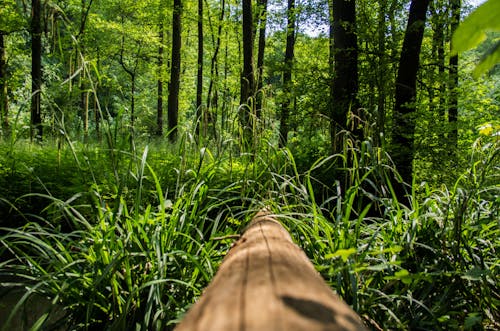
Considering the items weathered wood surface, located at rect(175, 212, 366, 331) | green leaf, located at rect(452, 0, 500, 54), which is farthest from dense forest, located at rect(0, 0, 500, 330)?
weathered wood surface, located at rect(175, 212, 366, 331)

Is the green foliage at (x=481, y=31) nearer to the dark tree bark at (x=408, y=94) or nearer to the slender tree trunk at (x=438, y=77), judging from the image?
the dark tree bark at (x=408, y=94)

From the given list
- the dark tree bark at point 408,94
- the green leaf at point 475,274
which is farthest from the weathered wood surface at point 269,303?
the dark tree bark at point 408,94

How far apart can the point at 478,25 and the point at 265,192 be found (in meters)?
2.05

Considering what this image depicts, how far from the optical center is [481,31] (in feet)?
1.82

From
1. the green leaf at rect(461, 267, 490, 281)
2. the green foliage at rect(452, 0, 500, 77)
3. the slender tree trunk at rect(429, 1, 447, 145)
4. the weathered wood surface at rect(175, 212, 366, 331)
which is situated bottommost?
the green leaf at rect(461, 267, 490, 281)

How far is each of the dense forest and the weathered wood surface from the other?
0.30 m

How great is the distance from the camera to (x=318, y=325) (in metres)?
0.66

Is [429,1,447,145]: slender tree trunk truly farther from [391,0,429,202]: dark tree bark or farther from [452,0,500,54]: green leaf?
[452,0,500,54]: green leaf

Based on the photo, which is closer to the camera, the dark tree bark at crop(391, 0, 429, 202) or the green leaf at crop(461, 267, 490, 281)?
the green leaf at crop(461, 267, 490, 281)

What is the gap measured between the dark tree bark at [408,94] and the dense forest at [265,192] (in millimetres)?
21

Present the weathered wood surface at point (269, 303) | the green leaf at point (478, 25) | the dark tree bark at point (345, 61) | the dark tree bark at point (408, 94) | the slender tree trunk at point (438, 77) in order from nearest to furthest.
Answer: the green leaf at point (478, 25), the weathered wood surface at point (269, 303), the dark tree bark at point (408, 94), the dark tree bark at point (345, 61), the slender tree trunk at point (438, 77)

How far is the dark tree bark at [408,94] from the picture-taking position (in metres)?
5.34

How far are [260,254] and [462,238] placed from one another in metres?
1.34

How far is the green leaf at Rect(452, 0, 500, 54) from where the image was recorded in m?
0.53
